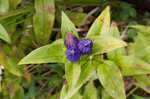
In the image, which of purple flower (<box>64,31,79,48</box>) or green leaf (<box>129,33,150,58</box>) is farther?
green leaf (<box>129,33,150,58</box>)

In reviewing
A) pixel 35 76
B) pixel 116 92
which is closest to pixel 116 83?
pixel 116 92

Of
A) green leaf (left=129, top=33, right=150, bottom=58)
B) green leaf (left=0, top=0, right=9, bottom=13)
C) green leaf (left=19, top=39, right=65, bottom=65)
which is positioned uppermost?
green leaf (left=0, top=0, right=9, bottom=13)

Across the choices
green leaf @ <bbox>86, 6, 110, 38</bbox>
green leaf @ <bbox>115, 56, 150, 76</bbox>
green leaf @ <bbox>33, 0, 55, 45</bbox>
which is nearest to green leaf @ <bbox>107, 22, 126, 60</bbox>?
green leaf @ <bbox>115, 56, 150, 76</bbox>

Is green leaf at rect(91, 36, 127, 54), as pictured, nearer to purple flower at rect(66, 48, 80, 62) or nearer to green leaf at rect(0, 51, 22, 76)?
purple flower at rect(66, 48, 80, 62)

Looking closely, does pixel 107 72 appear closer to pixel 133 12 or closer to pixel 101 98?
pixel 101 98

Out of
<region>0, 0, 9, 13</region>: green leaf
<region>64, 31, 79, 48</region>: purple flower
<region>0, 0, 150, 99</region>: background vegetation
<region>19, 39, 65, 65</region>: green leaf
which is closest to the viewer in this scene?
<region>64, 31, 79, 48</region>: purple flower

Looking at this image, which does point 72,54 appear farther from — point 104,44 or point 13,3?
point 13,3

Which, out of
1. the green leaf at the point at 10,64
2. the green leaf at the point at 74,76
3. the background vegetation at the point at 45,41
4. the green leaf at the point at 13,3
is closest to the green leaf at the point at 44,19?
the background vegetation at the point at 45,41
